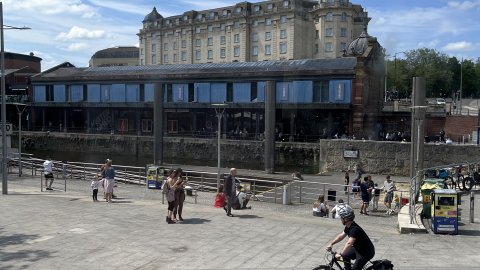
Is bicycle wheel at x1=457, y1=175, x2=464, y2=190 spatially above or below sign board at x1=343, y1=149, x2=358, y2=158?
below

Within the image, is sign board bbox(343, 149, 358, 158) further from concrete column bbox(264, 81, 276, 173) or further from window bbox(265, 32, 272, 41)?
window bbox(265, 32, 272, 41)

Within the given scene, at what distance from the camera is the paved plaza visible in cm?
1023

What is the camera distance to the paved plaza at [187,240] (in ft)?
33.6

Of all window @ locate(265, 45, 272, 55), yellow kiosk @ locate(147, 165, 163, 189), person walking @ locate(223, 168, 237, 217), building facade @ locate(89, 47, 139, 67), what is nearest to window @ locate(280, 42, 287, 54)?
window @ locate(265, 45, 272, 55)

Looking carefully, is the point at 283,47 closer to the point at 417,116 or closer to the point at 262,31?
the point at 262,31

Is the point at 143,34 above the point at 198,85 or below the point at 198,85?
above

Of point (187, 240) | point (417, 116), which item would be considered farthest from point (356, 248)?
point (417, 116)

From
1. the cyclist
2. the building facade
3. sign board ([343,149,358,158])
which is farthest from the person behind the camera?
the building facade

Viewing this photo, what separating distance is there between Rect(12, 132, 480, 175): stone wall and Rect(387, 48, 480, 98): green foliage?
42969 mm

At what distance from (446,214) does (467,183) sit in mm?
9422

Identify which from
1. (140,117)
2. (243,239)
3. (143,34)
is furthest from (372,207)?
(143,34)

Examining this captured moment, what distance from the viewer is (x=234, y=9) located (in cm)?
10012

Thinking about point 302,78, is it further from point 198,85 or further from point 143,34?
point 143,34

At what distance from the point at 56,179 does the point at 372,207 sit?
16.8 m
